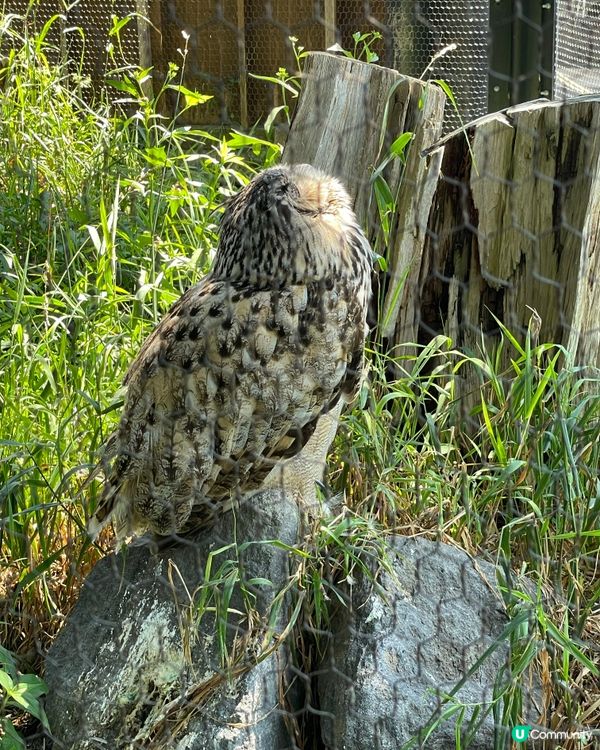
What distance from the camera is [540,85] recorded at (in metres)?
2.54

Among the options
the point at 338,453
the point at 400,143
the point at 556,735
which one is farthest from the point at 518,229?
the point at 556,735

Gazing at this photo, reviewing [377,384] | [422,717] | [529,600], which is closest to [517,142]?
[377,384]

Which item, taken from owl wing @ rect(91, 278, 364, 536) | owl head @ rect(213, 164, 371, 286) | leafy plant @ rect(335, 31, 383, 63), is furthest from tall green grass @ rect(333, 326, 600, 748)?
leafy plant @ rect(335, 31, 383, 63)

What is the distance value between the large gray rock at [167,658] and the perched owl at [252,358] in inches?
5.1

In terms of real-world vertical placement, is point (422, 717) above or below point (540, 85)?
below

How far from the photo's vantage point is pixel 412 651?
1850mm

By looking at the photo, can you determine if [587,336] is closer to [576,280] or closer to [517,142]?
[576,280]

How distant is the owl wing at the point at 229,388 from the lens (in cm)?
179

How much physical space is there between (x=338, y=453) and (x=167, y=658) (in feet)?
1.84

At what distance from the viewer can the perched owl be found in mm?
1794

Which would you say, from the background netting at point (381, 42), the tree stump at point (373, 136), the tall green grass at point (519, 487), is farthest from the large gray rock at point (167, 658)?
the background netting at point (381, 42)

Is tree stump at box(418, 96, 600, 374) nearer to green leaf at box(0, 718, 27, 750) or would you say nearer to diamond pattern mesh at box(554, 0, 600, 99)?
diamond pattern mesh at box(554, 0, 600, 99)

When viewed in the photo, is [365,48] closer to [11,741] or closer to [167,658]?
[167,658]

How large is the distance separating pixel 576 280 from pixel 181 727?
4.28 ft
